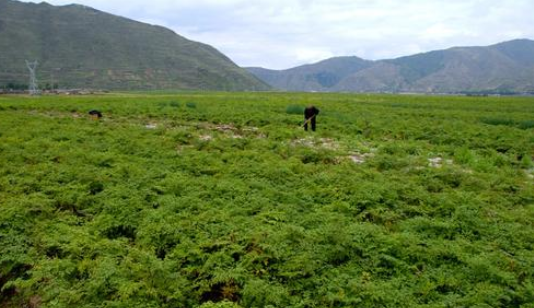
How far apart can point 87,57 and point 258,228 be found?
563ft

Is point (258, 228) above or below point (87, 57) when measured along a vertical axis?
below

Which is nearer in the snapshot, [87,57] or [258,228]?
[258,228]

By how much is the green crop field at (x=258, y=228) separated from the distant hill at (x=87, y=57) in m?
126

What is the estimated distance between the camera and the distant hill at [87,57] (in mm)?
139125

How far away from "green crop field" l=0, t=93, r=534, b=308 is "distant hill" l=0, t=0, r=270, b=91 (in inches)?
4954

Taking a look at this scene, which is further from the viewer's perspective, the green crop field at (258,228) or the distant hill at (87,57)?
the distant hill at (87,57)

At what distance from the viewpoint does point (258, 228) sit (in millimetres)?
7453

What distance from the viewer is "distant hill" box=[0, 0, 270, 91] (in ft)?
456

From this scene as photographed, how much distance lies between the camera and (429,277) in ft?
20.4

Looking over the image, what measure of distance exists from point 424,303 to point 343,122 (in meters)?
18.6

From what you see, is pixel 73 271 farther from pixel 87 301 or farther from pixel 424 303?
pixel 424 303

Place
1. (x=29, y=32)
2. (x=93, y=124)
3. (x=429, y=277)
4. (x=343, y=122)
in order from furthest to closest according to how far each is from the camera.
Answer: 1. (x=29, y=32)
2. (x=343, y=122)
3. (x=93, y=124)
4. (x=429, y=277)

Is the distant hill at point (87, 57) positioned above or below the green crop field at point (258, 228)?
above

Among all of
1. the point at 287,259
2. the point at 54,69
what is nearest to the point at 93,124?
the point at 287,259
